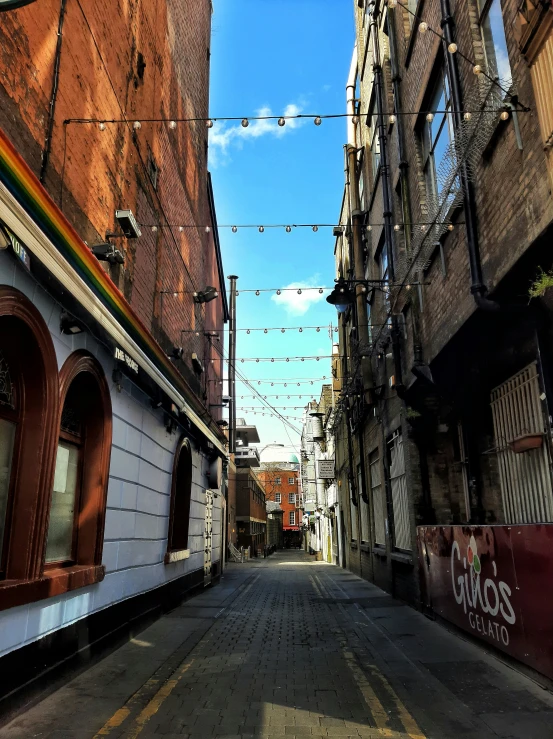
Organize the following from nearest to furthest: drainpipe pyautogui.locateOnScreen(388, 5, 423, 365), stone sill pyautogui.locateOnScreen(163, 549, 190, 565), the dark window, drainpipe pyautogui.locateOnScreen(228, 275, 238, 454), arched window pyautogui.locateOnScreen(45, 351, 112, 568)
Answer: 1. arched window pyautogui.locateOnScreen(45, 351, 112, 568)
2. drainpipe pyautogui.locateOnScreen(388, 5, 423, 365)
3. stone sill pyautogui.locateOnScreen(163, 549, 190, 565)
4. the dark window
5. drainpipe pyautogui.locateOnScreen(228, 275, 238, 454)

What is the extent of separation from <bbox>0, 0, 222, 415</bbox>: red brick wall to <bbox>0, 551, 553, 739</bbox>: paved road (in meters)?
5.36

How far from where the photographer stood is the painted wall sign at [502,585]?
4.87 metres

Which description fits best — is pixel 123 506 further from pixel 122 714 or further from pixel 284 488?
pixel 284 488

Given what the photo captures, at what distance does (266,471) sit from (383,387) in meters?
74.3

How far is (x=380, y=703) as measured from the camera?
15.7 ft

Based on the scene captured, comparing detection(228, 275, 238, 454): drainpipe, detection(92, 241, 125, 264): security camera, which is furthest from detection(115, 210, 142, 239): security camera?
detection(228, 275, 238, 454): drainpipe

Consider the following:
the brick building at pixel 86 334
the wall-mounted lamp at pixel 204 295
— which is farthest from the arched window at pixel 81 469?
the wall-mounted lamp at pixel 204 295

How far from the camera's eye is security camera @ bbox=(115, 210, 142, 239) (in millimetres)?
8078

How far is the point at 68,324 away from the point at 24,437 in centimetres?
132

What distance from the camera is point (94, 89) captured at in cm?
740

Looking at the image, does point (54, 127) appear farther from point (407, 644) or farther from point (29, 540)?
point (407, 644)

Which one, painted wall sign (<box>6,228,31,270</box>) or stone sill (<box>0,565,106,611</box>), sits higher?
painted wall sign (<box>6,228,31,270</box>)

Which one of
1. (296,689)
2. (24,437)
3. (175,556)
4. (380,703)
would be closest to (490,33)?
(24,437)

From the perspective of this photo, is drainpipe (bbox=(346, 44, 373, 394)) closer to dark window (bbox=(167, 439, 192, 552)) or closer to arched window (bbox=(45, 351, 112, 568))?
dark window (bbox=(167, 439, 192, 552))
